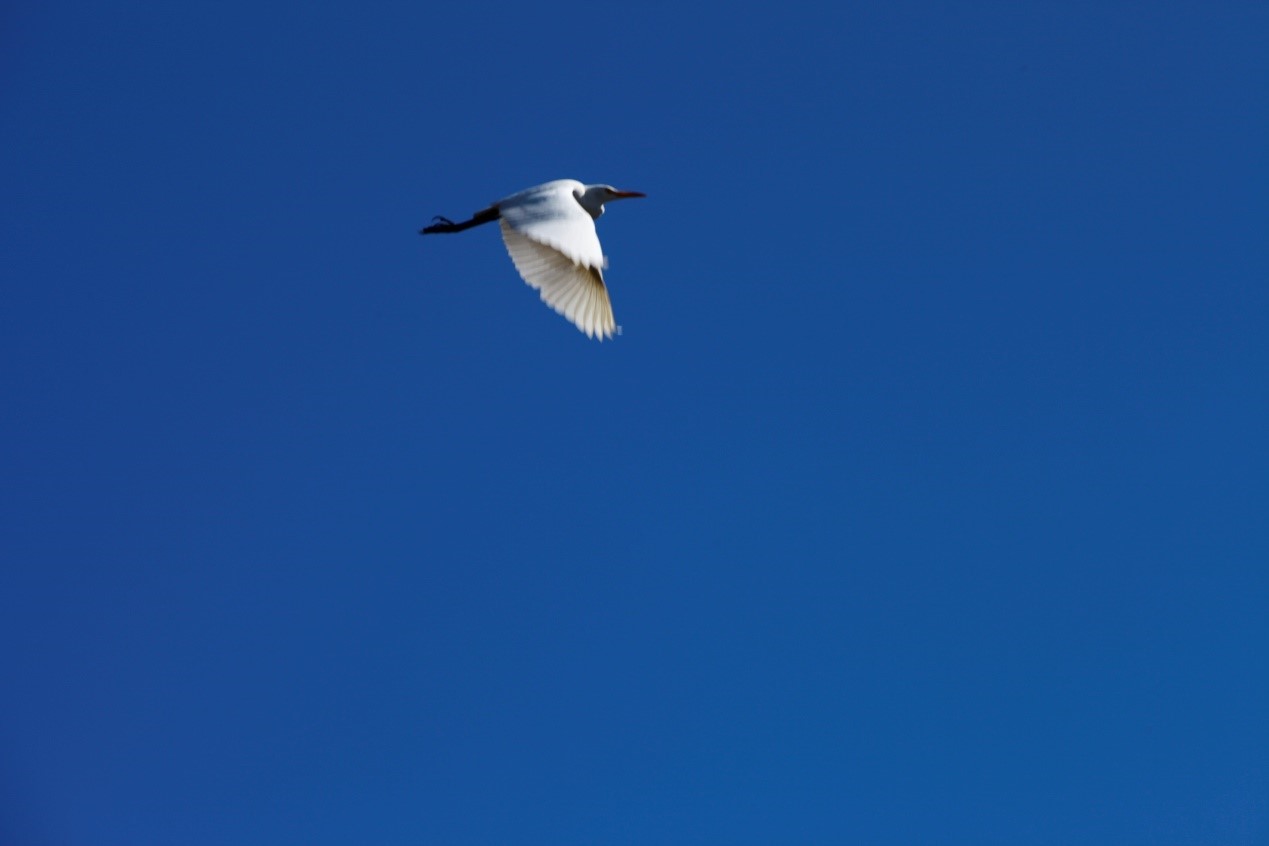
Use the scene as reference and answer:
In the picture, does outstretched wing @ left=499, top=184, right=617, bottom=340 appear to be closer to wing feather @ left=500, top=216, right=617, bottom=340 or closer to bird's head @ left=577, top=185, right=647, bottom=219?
wing feather @ left=500, top=216, right=617, bottom=340

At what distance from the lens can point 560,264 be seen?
38.7 feet

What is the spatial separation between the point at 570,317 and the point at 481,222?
2.25 metres

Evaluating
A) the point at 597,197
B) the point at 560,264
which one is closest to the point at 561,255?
the point at 560,264

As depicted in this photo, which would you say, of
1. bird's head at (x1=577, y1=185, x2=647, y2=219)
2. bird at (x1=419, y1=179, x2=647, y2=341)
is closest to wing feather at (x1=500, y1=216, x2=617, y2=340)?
bird at (x1=419, y1=179, x2=647, y2=341)

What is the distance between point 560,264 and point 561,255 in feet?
0.41

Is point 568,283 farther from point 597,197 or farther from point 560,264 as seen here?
point 597,197

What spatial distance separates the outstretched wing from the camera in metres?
11.4

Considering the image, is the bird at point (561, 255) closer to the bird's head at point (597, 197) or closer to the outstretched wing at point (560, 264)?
the outstretched wing at point (560, 264)

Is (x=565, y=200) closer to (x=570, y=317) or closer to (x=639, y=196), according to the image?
(x=570, y=317)

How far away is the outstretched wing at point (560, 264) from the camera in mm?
11406

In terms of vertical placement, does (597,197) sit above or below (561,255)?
above

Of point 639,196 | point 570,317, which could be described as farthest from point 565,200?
point 639,196

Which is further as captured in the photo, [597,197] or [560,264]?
[597,197]

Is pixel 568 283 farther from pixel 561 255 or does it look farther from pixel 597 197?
pixel 597 197
